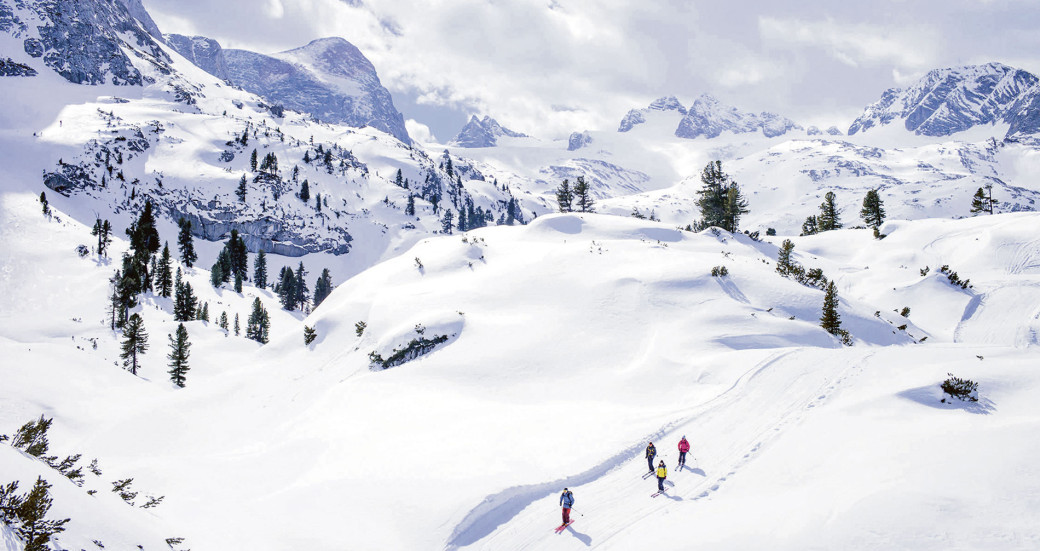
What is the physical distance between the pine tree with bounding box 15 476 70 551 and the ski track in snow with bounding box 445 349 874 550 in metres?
9.61

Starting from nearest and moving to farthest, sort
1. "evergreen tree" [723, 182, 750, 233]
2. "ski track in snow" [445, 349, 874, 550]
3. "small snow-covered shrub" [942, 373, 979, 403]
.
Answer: "ski track in snow" [445, 349, 874, 550], "small snow-covered shrub" [942, 373, 979, 403], "evergreen tree" [723, 182, 750, 233]

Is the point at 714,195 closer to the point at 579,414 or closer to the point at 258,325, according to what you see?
the point at 579,414

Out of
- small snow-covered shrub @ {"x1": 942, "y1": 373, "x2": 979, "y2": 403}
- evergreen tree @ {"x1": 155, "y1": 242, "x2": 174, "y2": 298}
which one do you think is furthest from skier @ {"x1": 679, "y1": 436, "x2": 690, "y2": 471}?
evergreen tree @ {"x1": 155, "y1": 242, "x2": 174, "y2": 298}

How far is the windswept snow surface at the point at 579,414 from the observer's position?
12.2 m

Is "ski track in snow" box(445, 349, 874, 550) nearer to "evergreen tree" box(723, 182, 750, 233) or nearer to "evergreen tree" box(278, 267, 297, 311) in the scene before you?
"evergreen tree" box(723, 182, 750, 233)

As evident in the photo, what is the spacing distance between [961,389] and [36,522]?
979 inches

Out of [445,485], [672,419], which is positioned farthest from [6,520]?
[672,419]

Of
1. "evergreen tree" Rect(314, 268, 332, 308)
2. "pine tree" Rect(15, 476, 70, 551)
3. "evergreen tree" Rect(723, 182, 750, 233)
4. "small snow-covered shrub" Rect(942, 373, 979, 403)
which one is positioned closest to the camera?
"pine tree" Rect(15, 476, 70, 551)

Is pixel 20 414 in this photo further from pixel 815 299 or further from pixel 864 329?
pixel 864 329

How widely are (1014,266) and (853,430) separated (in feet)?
161

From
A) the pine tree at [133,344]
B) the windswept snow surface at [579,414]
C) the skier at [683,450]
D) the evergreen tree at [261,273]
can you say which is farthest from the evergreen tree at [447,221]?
the skier at [683,450]

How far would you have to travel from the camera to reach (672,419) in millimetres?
19328

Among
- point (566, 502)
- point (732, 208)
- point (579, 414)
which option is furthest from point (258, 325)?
point (566, 502)

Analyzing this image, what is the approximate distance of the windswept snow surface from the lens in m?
12.2
